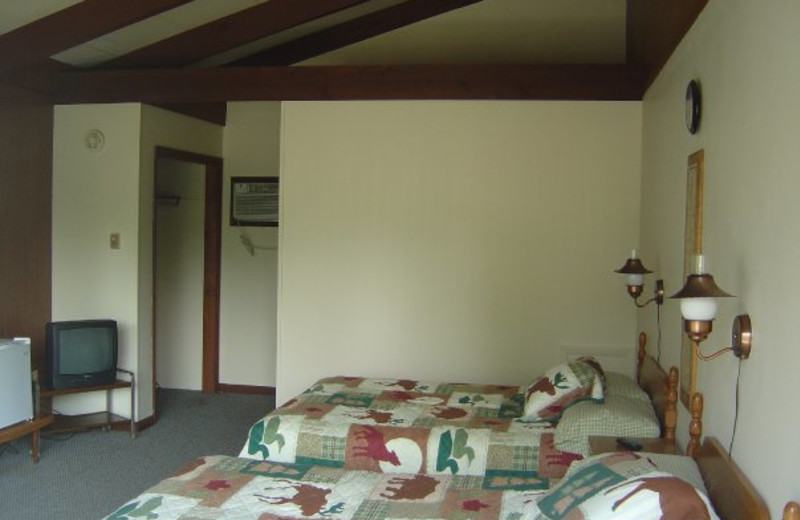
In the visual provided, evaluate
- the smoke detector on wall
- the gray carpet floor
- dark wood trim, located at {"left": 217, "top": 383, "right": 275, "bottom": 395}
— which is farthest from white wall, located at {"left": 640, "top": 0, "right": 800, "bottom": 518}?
dark wood trim, located at {"left": 217, "top": 383, "right": 275, "bottom": 395}

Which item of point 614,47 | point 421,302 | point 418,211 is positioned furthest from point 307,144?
point 614,47

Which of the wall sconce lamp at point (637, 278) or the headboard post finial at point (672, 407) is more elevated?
the wall sconce lamp at point (637, 278)

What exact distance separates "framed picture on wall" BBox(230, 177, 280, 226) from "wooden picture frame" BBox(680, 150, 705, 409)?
3.81 meters

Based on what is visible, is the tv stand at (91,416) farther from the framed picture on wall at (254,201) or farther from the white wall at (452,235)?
the framed picture on wall at (254,201)

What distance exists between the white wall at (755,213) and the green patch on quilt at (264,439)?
1576 mm

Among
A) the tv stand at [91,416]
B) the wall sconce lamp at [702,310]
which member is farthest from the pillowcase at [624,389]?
the tv stand at [91,416]

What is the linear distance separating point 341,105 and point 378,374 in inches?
66.0

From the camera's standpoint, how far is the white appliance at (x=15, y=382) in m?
4.09

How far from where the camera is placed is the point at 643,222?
418cm

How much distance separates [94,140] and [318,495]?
3.42 m

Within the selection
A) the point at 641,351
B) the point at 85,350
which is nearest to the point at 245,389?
the point at 85,350

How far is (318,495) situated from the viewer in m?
2.50

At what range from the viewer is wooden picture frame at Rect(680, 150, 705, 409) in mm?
2545

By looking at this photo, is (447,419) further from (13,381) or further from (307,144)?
(13,381)
